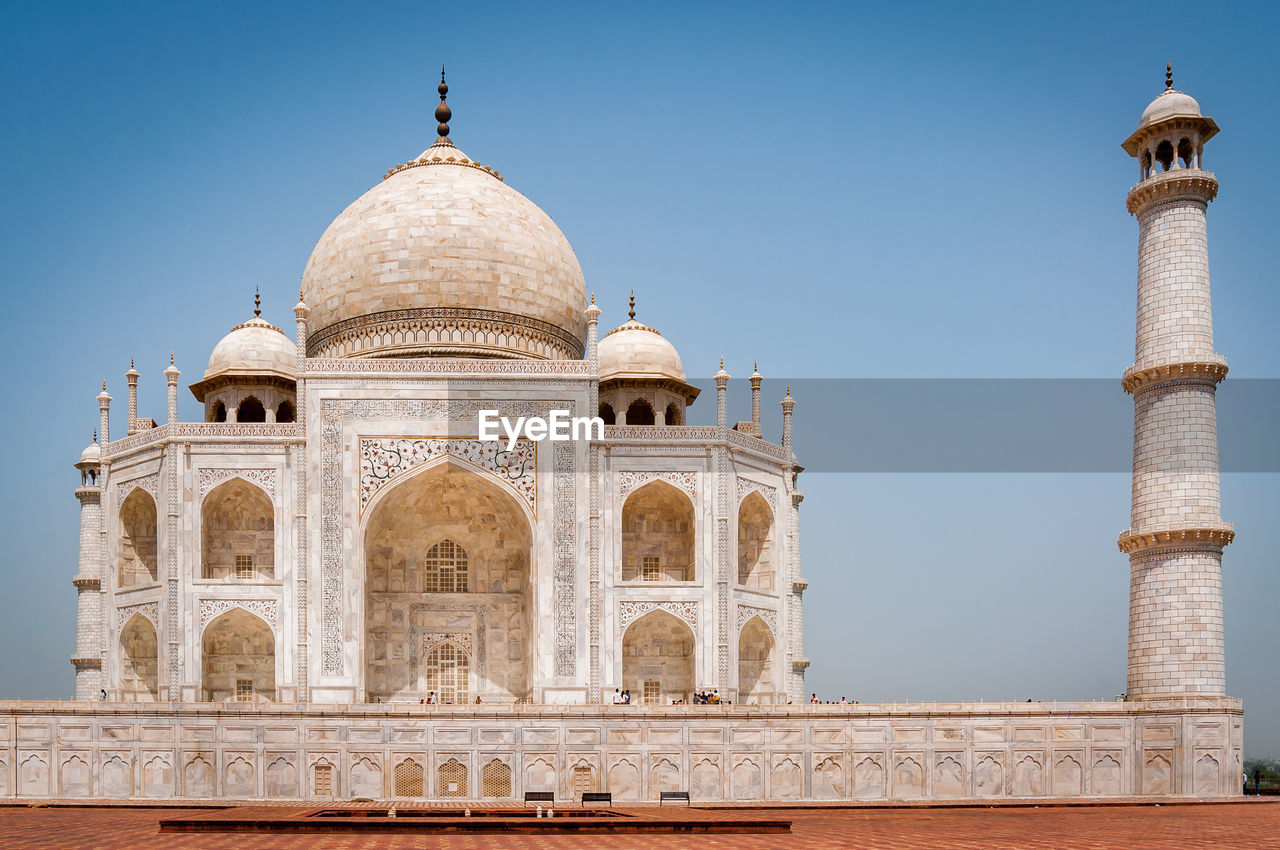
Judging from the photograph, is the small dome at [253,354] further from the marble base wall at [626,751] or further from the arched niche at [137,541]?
the marble base wall at [626,751]

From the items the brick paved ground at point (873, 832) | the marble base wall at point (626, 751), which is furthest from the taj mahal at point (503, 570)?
the brick paved ground at point (873, 832)

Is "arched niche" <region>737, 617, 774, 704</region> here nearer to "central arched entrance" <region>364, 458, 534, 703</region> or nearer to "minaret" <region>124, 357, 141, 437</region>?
"central arched entrance" <region>364, 458, 534, 703</region>

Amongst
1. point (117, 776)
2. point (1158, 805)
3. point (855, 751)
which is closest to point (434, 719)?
point (117, 776)

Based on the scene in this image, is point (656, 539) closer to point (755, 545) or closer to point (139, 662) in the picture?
point (755, 545)

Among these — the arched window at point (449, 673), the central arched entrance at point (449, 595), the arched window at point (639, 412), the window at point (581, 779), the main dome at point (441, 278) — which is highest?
the main dome at point (441, 278)

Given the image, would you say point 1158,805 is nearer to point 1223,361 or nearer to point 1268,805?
point 1268,805
